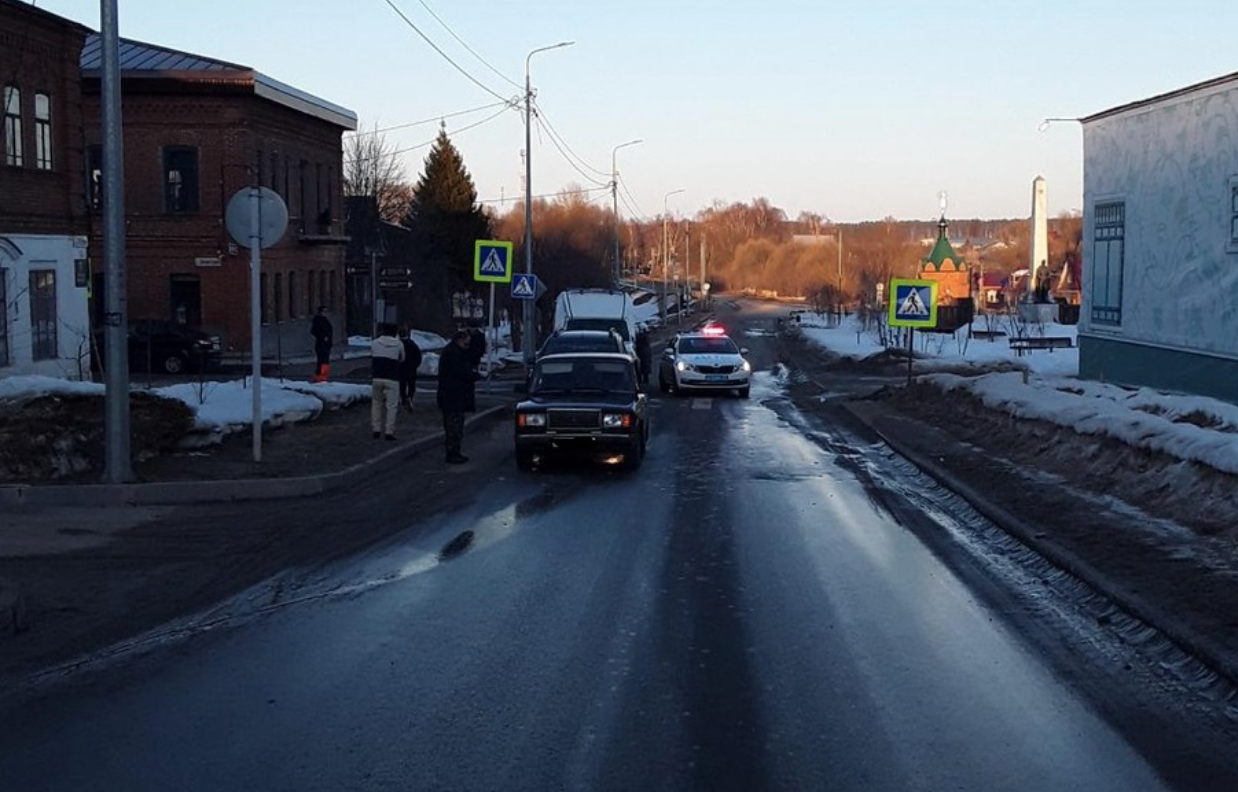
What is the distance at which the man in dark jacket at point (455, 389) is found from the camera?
18.7m

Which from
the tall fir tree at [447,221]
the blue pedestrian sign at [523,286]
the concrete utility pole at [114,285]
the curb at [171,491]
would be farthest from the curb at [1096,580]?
the tall fir tree at [447,221]

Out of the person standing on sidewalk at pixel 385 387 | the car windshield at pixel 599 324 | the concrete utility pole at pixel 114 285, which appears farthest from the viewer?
the car windshield at pixel 599 324

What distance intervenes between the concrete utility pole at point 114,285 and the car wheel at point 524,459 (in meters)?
5.26

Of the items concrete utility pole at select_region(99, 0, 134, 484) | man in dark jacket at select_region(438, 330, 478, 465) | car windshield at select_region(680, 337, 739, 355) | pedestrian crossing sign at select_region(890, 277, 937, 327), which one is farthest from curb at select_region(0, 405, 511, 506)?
car windshield at select_region(680, 337, 739, 355)

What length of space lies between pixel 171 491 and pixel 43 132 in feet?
54.7

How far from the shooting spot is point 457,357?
19.2 meters

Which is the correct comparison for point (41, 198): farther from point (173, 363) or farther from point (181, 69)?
point (181, 69)

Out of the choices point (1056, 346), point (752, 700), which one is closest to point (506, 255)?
point (752, 700)

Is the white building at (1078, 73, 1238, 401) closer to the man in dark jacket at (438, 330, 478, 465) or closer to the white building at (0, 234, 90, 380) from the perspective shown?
the man in dark jacket at (438, 330, 478, 465)

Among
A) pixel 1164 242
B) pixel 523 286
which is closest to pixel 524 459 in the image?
pixel 1164 242

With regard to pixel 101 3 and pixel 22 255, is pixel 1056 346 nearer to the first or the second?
pixel 22 255

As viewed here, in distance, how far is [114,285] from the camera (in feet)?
48.6

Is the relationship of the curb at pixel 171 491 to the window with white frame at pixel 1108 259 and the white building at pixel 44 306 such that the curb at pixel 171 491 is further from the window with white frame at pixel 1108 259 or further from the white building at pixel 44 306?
the window with white frame at pixel 1108 259

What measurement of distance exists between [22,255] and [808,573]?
20.9m
